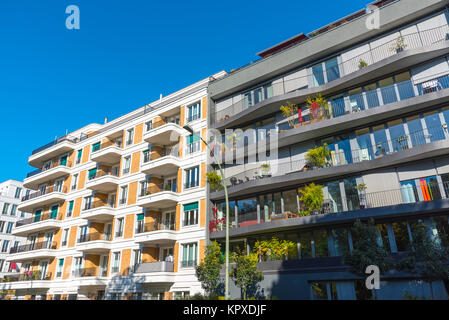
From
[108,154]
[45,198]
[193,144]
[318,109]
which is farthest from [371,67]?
[45,198]

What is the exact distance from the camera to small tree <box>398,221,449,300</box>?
532 inches

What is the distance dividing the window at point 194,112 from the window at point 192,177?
4441 millimetres

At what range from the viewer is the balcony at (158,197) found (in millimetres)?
24938

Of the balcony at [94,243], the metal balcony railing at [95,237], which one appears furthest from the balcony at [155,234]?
the metal balcony railing at [95,237]

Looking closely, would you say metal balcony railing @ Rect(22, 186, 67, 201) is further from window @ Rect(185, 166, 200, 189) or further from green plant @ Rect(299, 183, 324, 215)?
green plant @ Rect(299, 183, 324, 215)

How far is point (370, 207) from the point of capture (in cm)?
1744

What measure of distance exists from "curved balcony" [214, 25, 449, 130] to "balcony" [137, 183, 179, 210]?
22.6 feet

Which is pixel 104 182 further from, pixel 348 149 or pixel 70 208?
pixel 348 149

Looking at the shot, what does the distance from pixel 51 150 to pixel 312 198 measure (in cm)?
3141

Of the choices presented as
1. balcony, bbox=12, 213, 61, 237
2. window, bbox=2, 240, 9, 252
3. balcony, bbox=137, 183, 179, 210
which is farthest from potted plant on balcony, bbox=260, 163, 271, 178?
window, bbox=2, 240, 9, 252

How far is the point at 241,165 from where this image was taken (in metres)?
23.8

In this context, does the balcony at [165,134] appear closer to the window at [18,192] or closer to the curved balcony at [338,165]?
the curved balcony at [338,165]
